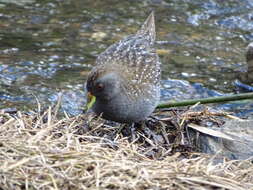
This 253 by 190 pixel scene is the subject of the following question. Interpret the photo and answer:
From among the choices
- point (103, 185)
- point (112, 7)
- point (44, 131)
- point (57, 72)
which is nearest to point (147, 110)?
point (44, 131)

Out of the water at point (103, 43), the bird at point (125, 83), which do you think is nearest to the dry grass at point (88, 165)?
the bird at point (125, 83)

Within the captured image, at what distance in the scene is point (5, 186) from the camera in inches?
154

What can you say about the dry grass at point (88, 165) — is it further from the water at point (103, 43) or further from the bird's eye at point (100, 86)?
the water at point (103, 43)

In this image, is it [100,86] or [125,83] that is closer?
[100,86]

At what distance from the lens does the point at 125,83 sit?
591cm

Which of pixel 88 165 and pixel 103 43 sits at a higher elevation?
pixel 88 165

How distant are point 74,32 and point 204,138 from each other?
4.52 meters

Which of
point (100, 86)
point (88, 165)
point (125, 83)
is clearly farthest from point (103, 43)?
point (88, 165)

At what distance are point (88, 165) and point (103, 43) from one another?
5.37 m

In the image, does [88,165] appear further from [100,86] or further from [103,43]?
[103,43]

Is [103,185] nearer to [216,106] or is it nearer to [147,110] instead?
Answer: [147,110]

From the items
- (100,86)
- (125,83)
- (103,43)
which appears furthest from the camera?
(103,43)

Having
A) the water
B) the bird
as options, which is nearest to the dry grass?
the bird

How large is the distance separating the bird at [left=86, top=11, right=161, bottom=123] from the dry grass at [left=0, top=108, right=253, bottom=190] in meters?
0.48
